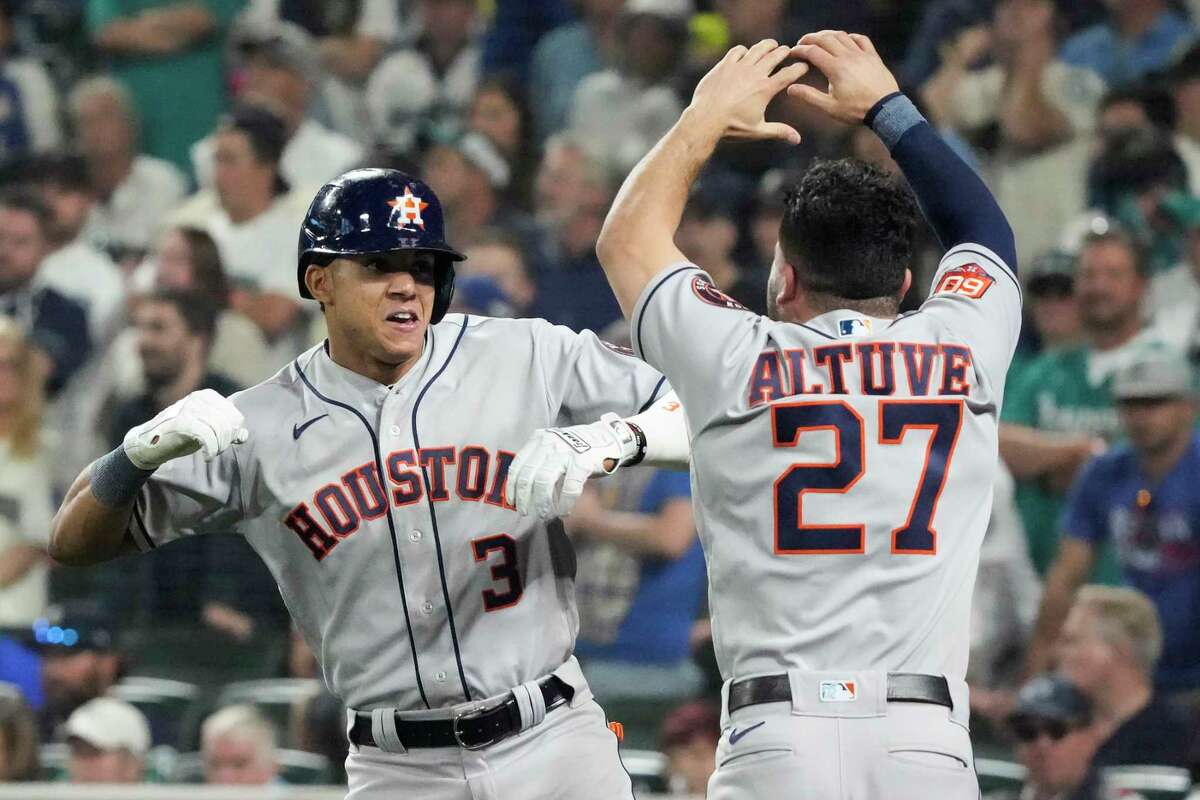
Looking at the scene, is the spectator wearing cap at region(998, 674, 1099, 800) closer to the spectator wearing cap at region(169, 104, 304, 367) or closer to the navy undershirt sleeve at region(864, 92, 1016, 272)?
the navy undershirt sleeve at region(864, 92, 1016, 272)

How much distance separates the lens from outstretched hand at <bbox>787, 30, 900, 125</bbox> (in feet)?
9.48

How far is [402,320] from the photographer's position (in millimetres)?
3223

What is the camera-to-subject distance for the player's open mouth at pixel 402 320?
126 inches

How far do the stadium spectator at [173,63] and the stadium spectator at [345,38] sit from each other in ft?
0.72

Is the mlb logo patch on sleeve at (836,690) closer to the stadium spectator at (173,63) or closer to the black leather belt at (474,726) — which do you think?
the black leather belt at (474,726)

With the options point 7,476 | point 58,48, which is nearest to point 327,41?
point 58,48

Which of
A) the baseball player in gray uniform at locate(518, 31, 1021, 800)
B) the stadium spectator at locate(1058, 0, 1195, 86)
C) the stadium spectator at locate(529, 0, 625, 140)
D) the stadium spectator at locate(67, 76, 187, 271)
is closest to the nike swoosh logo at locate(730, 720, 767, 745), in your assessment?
the baseball player in gray uniform at locate(518, 31, 1021, 800)

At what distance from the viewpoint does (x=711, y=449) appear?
267cm

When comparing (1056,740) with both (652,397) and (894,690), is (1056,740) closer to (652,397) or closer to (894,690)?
(652,397)

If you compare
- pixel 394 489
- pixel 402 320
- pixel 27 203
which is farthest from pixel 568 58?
pixel 394 489

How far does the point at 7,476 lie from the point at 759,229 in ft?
9.14

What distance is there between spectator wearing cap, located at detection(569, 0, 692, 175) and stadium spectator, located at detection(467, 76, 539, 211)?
0.20m

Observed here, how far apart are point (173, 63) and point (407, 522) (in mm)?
5353

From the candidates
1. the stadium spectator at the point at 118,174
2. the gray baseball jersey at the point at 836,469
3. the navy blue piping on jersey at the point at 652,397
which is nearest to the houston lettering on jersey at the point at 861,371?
the gray baseball jersey at the point at 836,469
